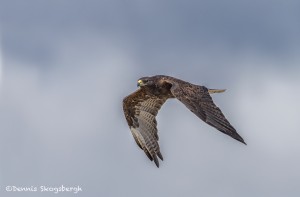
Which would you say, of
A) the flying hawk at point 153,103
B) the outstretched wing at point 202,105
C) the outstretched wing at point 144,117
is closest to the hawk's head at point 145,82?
the flying hawk at point 153,103

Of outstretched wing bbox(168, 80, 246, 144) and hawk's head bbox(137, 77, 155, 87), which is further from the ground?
hawk's head bbox(137, 77, 155, 87)

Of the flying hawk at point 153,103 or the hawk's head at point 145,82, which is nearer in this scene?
the flying hawk at point 153,103

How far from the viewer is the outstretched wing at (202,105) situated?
1285 cm

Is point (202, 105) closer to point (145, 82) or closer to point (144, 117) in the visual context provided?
point (145, 82)

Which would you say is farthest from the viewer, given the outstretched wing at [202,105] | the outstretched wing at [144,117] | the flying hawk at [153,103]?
the outstretched wing at [144,117]

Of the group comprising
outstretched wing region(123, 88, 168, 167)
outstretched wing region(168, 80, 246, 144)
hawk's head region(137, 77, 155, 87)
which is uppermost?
hawk's head region(137, 77, 155, 87)

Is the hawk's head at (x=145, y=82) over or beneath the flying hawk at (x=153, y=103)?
over

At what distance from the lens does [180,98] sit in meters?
14.6

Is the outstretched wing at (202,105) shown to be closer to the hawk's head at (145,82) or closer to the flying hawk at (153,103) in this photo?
the flying hawk at (153,103)

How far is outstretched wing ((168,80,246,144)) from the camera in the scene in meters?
12.9

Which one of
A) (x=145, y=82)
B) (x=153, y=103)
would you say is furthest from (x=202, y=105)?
(x=153, y=103)

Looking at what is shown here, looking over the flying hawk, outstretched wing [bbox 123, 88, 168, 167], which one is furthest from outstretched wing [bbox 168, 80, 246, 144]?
outstretched wing [bbox 123, 88, 168, 167]

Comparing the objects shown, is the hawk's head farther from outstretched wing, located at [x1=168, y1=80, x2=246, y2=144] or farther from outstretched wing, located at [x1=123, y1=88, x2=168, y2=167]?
outstretched wing, located at [x1=168, y1=80, x2=246, y2=144]

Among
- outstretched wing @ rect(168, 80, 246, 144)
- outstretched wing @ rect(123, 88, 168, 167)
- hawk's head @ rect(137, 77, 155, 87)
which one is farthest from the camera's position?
outstretched wing @ rect(123, 88, 168, 167)
